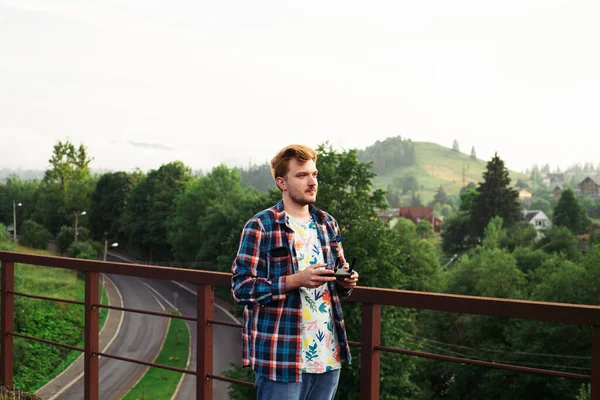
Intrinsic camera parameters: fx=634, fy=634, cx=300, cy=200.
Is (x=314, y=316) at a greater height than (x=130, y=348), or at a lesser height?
greater

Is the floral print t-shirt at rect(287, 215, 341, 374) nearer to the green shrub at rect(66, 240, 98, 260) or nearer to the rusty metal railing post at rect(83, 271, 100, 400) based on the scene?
the rusty metal railing post at rect(83, 271, 100, 400)

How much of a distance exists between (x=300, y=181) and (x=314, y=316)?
502 millimetres

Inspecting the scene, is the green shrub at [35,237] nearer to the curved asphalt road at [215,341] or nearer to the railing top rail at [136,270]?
the curved asphalt road at [215,341]

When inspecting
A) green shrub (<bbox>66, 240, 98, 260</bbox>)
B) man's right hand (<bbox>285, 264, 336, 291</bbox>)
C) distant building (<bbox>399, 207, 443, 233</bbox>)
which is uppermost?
man's right hand (<bbox>285, 264, 336, 291</bbox>)

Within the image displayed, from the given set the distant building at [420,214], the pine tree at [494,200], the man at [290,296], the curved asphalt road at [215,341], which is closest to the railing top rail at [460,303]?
the man at [290,296]

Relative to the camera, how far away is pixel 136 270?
12.4ft

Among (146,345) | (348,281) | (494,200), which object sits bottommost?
(146,345)

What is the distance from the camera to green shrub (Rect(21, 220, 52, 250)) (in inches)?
2458

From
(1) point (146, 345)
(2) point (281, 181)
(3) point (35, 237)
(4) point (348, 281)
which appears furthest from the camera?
(3) point (35, 237)

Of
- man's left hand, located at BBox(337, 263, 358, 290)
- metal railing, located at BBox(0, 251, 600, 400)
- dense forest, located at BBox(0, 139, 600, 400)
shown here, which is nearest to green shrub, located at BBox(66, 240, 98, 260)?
dense forest, located at BBox(0, 139, 600, 400)

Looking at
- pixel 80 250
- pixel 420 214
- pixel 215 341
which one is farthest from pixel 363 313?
pixel 420 214

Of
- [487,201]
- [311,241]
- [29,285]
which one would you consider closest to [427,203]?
[487,201]

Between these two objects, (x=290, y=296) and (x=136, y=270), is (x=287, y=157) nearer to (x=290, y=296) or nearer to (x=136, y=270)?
(x=290, y=296)

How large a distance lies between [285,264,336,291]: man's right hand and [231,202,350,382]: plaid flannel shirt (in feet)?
0.21
